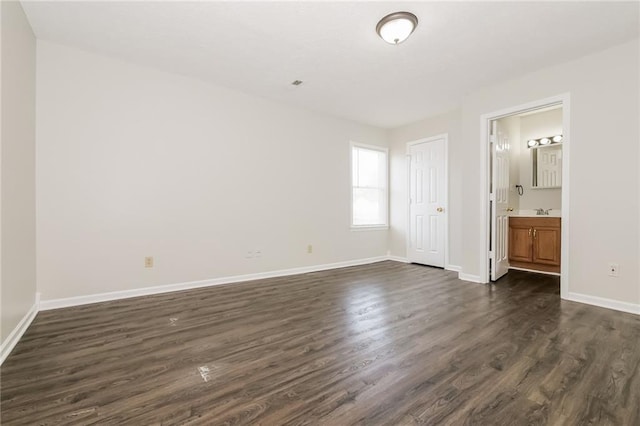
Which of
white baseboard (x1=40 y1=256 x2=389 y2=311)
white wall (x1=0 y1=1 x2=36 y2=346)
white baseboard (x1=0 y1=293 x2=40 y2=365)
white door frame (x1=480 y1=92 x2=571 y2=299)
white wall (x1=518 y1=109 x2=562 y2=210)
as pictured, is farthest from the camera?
white wall (x1=518 y1=109 x2=562 y2=210)

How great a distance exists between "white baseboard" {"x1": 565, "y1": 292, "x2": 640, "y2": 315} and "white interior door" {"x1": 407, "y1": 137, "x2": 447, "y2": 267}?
6.20ft

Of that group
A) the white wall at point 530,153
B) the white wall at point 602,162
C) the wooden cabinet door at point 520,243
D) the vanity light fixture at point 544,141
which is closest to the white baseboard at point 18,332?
the white wall at point 602,162

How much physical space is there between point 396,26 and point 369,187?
3.38 metres

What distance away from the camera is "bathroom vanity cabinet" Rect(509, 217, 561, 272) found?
4426mm

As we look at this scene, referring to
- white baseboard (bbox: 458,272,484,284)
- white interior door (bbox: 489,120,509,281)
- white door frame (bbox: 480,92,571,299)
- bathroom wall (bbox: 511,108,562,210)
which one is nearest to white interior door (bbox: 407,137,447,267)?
white baseboard (bbox: 458,272,484,284)

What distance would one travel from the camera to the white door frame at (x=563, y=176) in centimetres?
319

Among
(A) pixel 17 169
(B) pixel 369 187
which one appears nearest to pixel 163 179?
(A) pixel 17 169

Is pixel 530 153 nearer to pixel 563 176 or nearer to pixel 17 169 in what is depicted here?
pixel 563 176

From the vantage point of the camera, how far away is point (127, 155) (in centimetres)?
322

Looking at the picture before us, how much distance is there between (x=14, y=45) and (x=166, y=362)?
103 inches

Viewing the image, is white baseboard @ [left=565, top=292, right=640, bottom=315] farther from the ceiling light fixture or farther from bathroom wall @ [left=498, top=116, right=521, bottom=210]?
the ceiling light fixture

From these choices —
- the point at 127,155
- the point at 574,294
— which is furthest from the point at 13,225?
the point at 574,294

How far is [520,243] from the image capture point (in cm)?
479

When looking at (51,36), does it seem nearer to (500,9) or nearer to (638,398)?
(500,9)
